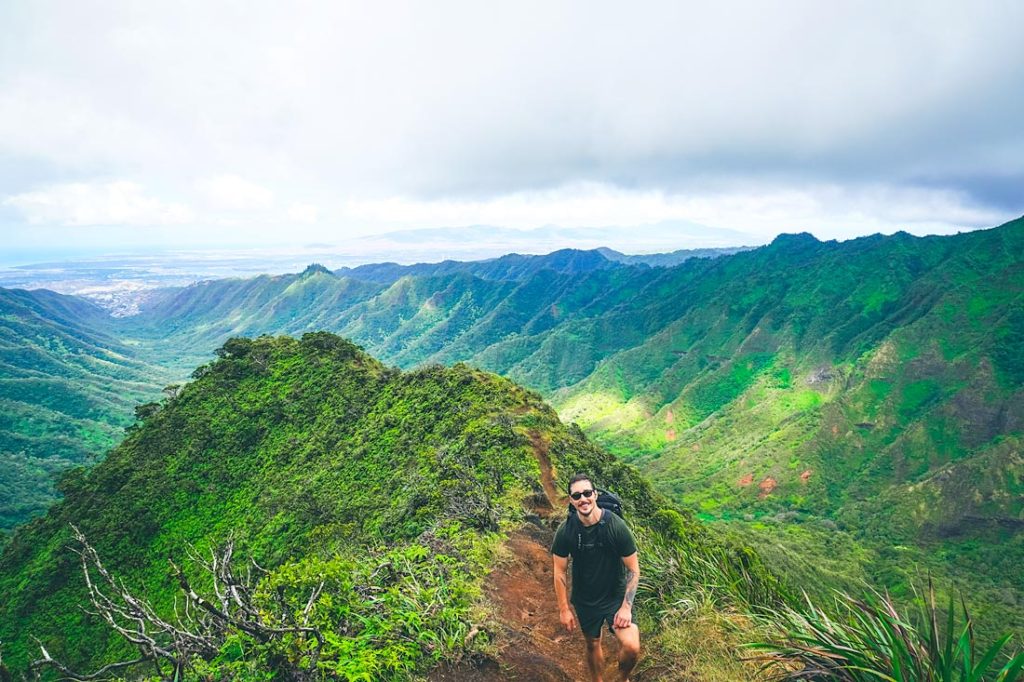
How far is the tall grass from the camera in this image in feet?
16.3

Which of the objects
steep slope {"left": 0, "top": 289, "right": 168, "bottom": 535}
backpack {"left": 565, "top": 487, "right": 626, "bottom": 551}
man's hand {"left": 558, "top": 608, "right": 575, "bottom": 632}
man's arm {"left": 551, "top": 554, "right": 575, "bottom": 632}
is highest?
backpack {"left": 565, "top": 487, "right": 626, "bottom": 551}

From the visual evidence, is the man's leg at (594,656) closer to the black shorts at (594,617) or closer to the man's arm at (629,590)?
the black shorts at (594,617)

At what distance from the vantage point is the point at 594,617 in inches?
264

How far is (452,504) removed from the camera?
55.5ft

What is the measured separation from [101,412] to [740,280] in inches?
7383

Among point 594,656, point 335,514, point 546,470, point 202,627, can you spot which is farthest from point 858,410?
point 202,627

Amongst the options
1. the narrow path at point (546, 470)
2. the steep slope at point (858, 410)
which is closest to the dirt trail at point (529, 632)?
the narrow path at point (546, 470)

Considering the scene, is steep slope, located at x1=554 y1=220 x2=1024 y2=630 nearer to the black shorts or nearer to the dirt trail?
the dirt trail

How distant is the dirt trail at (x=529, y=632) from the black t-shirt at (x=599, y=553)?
6.00ft

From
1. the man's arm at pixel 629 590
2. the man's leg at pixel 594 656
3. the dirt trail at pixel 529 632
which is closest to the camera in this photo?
the man's arm at pixel 629 590

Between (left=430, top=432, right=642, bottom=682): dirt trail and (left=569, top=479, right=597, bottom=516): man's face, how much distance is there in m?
3.10

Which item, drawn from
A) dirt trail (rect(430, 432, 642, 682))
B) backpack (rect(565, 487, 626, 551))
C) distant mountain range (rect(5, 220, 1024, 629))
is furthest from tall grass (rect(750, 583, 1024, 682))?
distant mountain range (rect(5, 220, 1024, 629))

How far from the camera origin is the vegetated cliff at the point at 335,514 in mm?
8062

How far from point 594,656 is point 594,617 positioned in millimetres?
684
